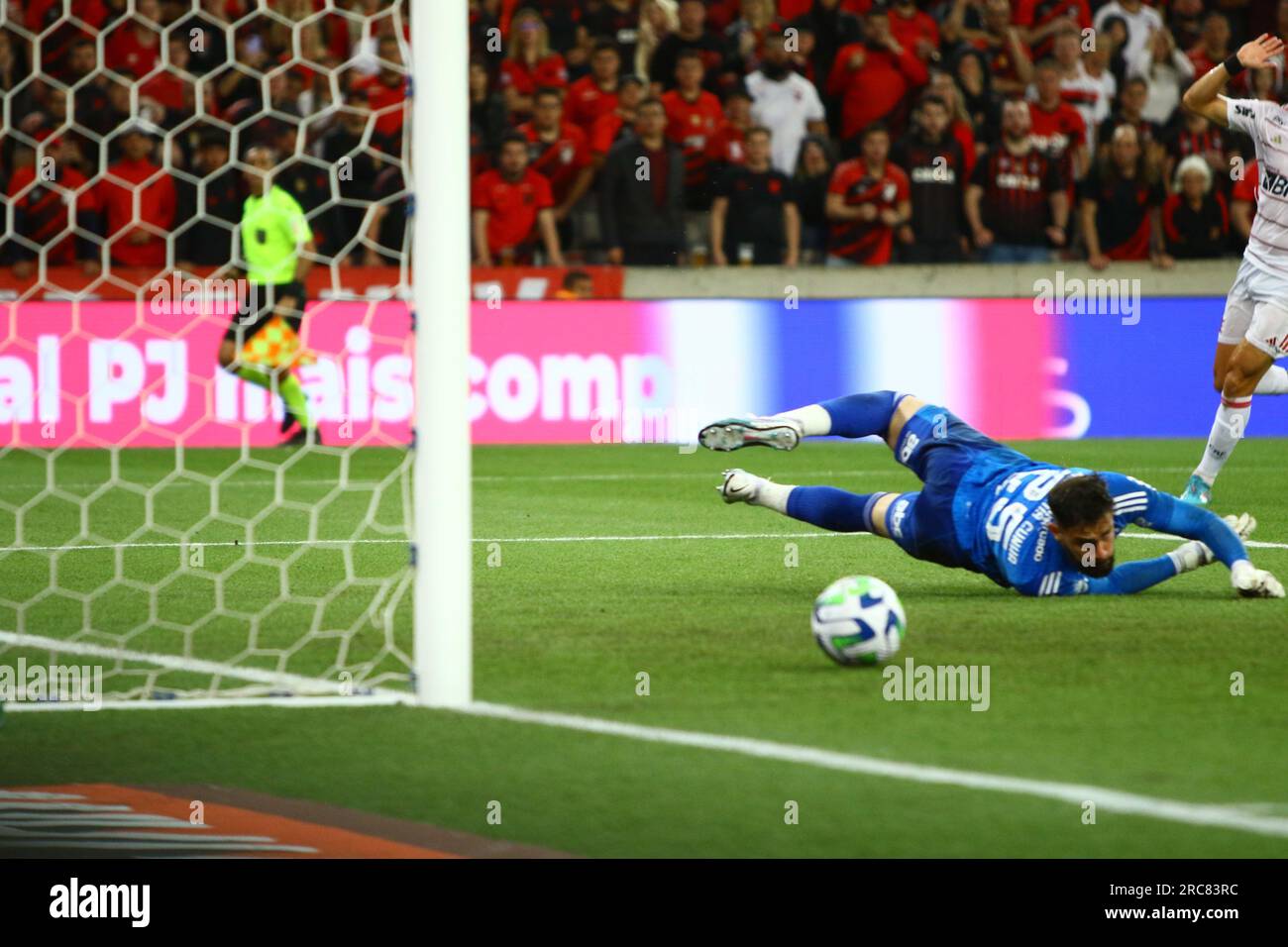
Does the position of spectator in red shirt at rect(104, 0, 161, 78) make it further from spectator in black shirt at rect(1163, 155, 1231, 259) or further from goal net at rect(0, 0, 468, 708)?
spectator in black shirt at rect(1163, 155, 1231, 259)

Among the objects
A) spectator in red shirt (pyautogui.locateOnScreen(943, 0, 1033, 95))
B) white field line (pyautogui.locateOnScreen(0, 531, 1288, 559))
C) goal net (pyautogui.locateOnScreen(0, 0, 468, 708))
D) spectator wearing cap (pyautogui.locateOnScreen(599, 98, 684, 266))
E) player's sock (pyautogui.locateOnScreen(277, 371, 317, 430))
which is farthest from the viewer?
spectator in red shirt (pyautogui.locateOnScreen(943, 0, 1033, 95))


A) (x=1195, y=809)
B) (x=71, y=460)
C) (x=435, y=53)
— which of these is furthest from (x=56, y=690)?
Answer: (x=71, y=460)

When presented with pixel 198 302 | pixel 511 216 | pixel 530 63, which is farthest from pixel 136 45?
pixel 530 63

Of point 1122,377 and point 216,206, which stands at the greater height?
point 216,206

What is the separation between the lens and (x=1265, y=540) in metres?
8.73

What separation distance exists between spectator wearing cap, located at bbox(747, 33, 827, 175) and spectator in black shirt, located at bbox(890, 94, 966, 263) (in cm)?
78

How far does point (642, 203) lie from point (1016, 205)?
9.87 feet

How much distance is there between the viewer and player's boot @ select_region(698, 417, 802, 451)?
7113mm

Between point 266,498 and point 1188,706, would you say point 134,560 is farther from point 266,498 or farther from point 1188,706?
point 1188,706

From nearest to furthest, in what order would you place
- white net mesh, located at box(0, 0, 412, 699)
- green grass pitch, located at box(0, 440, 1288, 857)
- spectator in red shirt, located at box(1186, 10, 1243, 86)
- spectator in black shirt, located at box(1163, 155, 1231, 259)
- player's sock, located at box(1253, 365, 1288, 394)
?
green grass pitch, located at box(0, 440, 1288, 857) → white net mesh, located at box(0, 0, 412, 699) → player's sock, located at box(1253, 365, 1288, 394) → spectator in black shirt, located at box(1163, 155, 1231, 259) → spectator in red shirt, located at box(1186, 10, 1243, 86)

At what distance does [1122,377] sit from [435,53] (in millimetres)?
11013

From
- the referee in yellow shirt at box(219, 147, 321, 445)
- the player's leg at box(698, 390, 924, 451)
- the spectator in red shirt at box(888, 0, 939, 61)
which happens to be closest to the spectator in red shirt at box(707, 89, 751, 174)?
the spectator in red shirt at box(888, 0, 939, 61)

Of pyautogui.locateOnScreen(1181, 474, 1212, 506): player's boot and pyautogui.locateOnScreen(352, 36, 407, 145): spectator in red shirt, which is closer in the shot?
pyautogui.locateOnScreen(1181, 474, 1212, 506): player's boot

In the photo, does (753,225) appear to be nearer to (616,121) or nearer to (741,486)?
(616,121)
